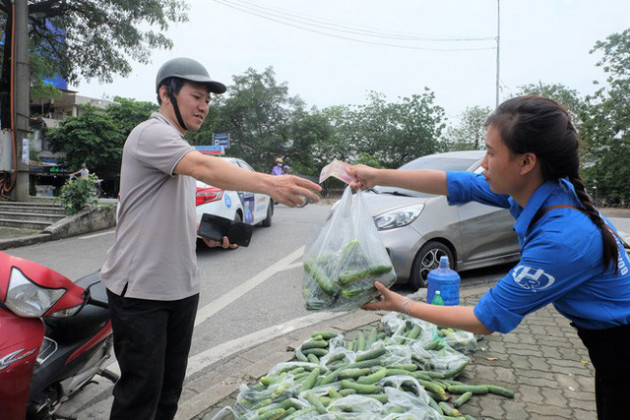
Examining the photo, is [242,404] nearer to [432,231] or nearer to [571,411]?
[571,411]

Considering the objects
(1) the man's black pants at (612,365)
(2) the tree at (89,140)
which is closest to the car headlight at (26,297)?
(1) the man's black pants at (612,365)

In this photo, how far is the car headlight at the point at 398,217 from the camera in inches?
217

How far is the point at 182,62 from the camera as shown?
2207mm

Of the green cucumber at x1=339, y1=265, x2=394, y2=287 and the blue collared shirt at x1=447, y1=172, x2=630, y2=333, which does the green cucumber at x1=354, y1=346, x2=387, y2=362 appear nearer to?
the green cucumber at x1=339, y1=265, x2=394, y2=287

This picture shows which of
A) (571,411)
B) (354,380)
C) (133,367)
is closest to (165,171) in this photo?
(133,367)

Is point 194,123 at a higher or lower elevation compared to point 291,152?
lower

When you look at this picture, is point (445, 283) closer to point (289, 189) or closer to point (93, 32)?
point (289, 189)

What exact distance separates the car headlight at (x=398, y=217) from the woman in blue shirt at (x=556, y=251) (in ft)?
12.3

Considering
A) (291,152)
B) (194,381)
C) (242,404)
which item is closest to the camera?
(242,404)

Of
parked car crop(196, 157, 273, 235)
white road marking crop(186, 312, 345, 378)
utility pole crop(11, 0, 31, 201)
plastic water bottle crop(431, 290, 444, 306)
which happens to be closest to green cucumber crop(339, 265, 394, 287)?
plastic water bottle crop(431, 290, 444, 306)

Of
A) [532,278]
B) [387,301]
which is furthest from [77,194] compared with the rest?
[532,278]

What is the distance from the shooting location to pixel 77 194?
993cm

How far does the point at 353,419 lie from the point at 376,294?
0.79m

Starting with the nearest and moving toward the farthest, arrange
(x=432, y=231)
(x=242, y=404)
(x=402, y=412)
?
(x=402, y=412)
(x=242, y=404)
(x=432, y=231)
